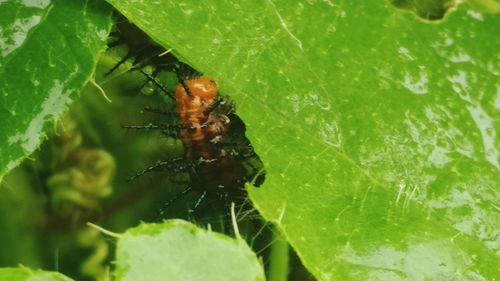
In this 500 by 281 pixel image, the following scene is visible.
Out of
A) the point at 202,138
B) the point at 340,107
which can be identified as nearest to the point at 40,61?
the point at 202,138

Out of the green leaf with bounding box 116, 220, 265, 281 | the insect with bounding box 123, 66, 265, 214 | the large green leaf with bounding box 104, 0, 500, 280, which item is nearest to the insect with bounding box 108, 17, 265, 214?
the insect with bounding box 123, 66, 265, 214

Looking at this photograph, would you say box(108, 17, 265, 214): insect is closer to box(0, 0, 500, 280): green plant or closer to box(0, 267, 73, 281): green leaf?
box(0, 0, 500, 280): green plant

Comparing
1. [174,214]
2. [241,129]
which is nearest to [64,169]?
[174,214]

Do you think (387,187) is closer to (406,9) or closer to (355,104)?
(355,104)

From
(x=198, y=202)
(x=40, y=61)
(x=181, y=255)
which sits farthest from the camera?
(x=198, y=202)

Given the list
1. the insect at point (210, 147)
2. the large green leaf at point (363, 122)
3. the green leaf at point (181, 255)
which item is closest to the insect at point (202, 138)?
the insect at point (210, 147)

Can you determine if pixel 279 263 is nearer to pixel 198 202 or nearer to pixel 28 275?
pixel 198 202
